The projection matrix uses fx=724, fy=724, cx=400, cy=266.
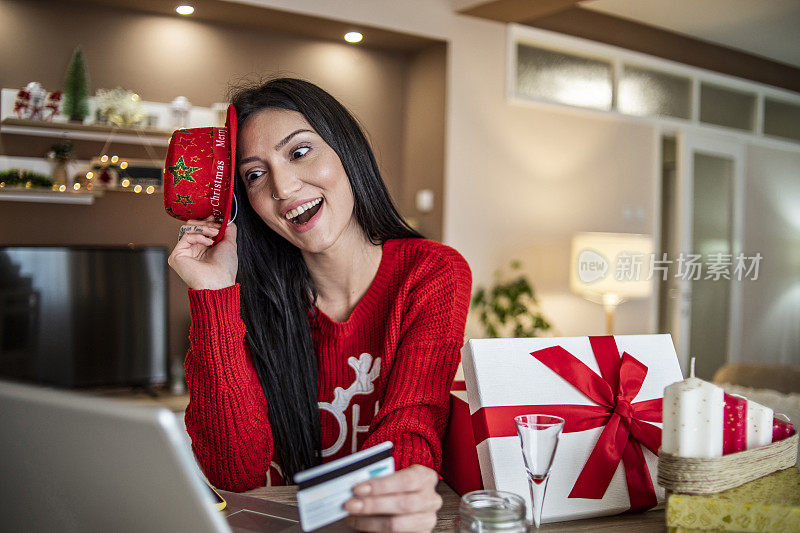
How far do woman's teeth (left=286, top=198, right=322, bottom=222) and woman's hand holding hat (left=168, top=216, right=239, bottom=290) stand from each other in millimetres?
141

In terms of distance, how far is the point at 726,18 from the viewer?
199 inches

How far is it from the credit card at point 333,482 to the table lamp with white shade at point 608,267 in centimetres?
402

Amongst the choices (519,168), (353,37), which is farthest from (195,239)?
(519,168)

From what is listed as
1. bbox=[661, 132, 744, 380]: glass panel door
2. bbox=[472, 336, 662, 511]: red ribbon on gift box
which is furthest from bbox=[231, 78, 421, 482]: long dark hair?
bbox=[661, 132, 744, 380]: glass panel door

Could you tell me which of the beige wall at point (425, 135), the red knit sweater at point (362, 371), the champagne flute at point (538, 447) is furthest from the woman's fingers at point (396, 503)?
the beige wall at point (425, 135)

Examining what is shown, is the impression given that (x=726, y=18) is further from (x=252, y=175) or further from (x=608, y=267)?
(x=252, y=175)

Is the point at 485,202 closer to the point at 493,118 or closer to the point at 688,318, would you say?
the point at 493,118

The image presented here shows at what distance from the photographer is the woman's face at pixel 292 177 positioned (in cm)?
125

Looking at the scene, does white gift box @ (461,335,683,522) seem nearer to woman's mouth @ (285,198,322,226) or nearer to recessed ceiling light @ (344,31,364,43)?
woman's mouth @ (285,198,322,226)

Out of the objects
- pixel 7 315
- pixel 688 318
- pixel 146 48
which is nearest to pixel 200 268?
pixel 7 315

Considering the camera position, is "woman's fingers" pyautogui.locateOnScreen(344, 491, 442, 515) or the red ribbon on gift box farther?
the red ribbon on gift box

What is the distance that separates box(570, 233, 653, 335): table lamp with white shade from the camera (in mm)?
4473

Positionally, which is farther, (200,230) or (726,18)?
(726,18)

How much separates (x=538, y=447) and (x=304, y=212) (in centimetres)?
66
